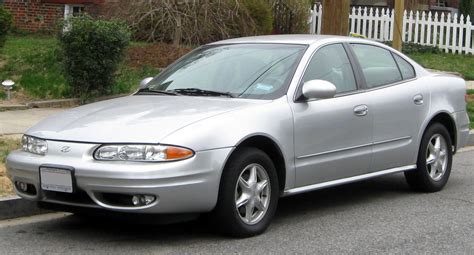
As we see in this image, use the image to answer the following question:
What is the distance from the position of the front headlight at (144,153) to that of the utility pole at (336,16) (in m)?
7.08

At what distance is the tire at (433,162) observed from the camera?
779 cm

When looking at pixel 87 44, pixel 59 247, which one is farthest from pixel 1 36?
pixel 59 247

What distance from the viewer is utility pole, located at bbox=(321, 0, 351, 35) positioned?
12.2 metres

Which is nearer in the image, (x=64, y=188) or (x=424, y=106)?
(x=64, y=188)

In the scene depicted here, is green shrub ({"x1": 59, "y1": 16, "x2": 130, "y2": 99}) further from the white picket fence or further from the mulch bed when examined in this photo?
the white picket fence

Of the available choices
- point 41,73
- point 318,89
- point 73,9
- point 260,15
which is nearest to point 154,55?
point 41,73

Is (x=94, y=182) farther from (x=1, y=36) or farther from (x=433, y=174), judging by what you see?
(x=1, y=36)

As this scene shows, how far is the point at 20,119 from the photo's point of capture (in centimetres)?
1104

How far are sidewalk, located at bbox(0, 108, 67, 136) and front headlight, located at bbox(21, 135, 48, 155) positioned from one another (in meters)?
3.97

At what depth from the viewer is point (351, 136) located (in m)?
6.89

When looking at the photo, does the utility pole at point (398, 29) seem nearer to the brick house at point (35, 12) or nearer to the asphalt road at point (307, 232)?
the asphalt road at point (307, 232)

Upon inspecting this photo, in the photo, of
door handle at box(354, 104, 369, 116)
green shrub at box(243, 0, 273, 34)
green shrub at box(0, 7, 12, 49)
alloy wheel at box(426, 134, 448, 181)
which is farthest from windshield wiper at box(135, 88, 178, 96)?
green shrub at box(243, 0, 273, 34)

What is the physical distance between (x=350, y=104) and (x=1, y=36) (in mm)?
8149

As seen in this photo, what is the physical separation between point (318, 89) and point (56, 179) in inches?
85.6
